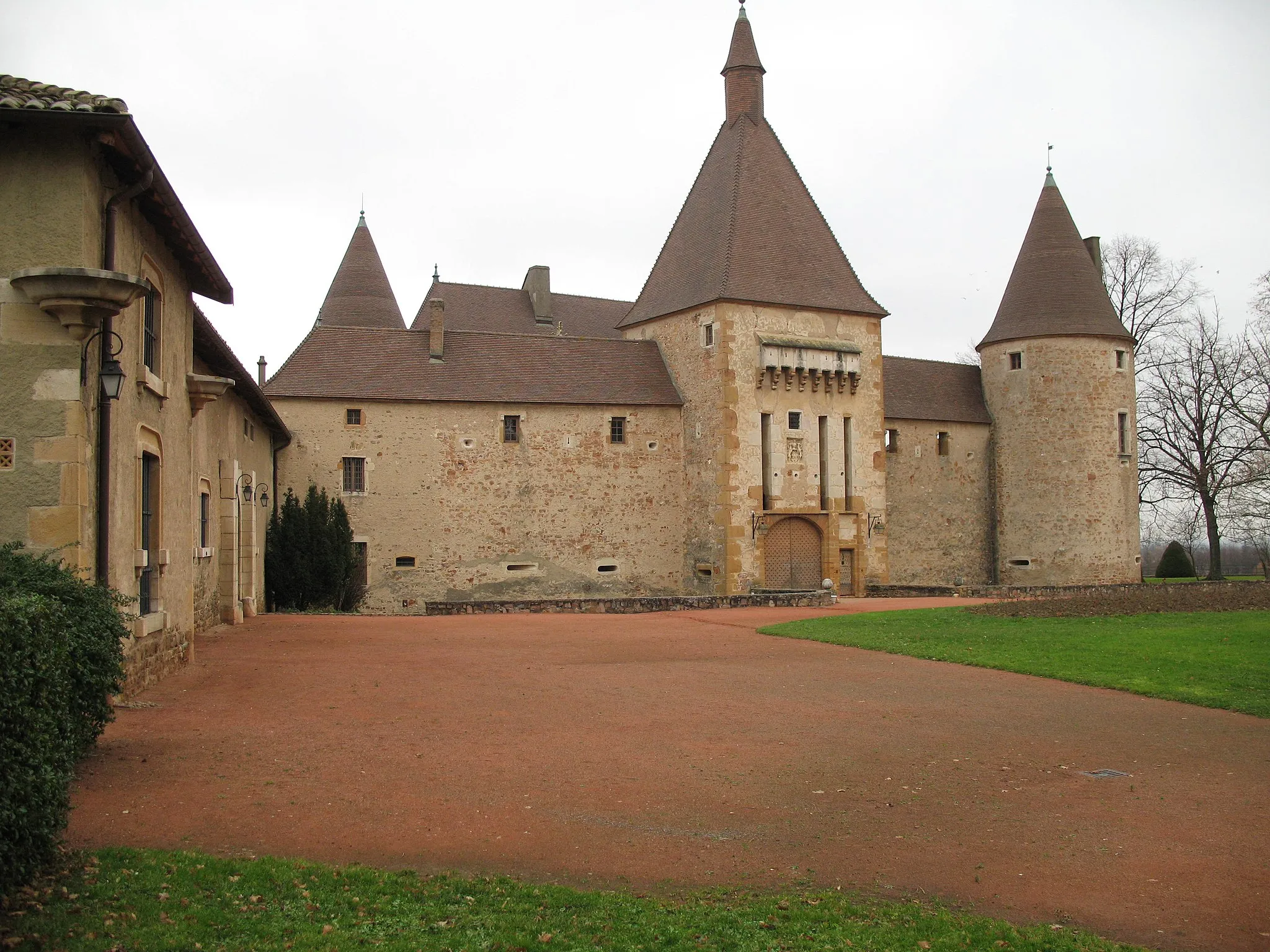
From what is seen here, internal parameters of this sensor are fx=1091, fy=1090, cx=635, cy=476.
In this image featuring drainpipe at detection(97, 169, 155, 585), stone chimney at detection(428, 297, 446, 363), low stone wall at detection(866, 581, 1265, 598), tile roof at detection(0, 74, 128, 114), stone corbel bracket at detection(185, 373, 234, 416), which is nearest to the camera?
tile roof at detection(0, 74, 128, 114)

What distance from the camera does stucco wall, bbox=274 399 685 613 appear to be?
95.9 ft

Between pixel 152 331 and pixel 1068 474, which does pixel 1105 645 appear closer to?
pixel 152 331

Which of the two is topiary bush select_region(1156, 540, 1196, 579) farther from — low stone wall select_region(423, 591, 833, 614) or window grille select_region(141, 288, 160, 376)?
window grille select_region(141, 288, 160, 376)

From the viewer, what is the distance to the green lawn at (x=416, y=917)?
4.99m

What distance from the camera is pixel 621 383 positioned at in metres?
32.2

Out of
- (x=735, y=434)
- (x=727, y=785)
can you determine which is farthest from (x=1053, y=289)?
(x=727, y=785)

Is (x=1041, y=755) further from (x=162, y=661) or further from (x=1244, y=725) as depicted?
(x=162, y=661)

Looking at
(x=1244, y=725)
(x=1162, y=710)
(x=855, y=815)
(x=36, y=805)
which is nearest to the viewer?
(x=36, y=805)

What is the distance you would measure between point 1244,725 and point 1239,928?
19.6 ft

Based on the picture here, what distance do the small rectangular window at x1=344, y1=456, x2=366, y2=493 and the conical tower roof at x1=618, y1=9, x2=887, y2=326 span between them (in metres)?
10.3

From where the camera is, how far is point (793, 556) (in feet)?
104

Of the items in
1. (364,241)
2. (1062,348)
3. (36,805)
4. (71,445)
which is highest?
(364,241)

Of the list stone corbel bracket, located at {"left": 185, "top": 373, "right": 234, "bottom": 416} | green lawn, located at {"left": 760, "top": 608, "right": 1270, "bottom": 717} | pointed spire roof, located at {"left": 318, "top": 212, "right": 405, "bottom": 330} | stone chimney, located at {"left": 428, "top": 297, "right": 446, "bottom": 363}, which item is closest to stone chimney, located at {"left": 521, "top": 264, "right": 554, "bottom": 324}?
pointed spire roof, located at {"left": 318, "top": 212, "right": 405, "bottom": 330}

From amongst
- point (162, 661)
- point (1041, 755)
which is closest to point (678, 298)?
point (162, 661)
